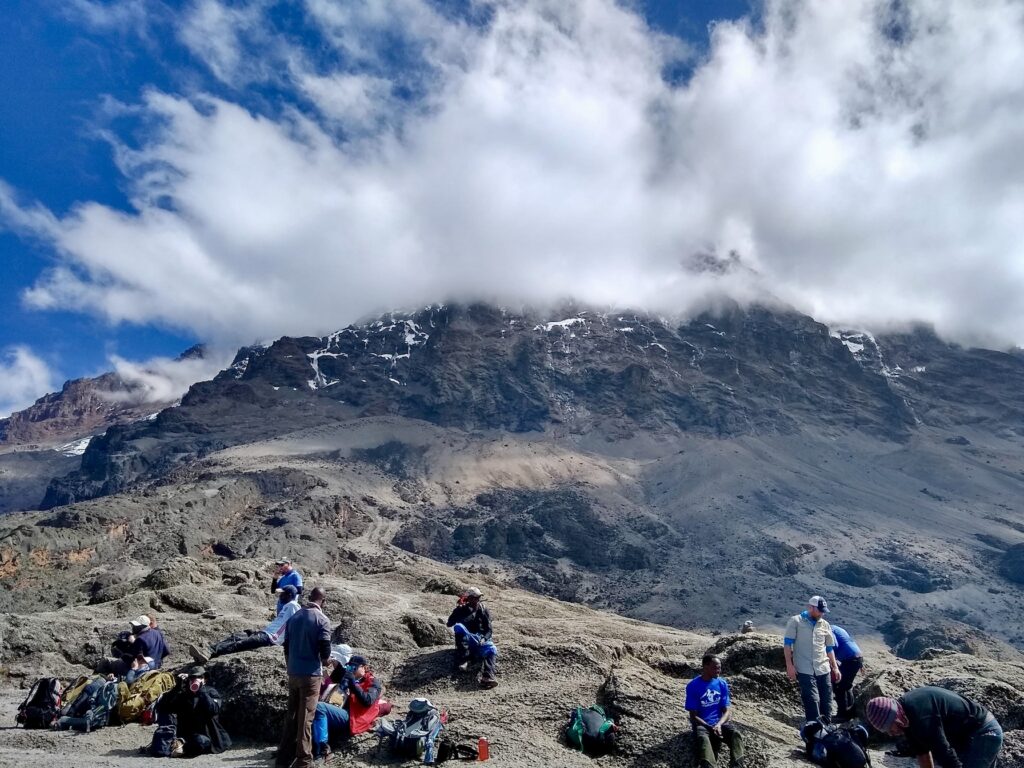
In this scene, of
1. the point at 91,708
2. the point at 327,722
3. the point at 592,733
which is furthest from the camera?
the point at 91,708

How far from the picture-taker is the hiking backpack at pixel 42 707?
11.8m

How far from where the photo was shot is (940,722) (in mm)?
7152

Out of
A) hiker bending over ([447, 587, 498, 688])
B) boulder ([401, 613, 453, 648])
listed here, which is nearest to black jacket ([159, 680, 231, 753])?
hiker bending over ([447, 587, 498, 688])

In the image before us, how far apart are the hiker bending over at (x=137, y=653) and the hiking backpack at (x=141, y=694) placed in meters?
0.27

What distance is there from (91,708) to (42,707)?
1.04m

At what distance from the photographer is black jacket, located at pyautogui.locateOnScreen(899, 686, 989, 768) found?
710 cm

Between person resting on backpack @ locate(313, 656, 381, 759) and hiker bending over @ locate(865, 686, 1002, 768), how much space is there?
6.64 metres

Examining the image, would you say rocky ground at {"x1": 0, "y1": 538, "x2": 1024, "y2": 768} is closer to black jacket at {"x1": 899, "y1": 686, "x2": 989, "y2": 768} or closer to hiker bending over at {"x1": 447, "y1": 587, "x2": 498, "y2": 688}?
hiker bending over at {"x1": 447, "y1": 587, "x2": 498, "y2": 688}

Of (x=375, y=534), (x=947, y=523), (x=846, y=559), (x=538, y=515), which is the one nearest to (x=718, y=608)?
(x=846, y=559)

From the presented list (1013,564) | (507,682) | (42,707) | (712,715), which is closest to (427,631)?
(507,682)

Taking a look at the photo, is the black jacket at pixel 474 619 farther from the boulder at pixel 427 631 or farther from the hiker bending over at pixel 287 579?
the hiker bending over at pixel 287 579

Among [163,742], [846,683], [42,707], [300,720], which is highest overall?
[846,683]

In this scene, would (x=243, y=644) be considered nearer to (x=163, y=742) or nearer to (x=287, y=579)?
(x=287, y=579)

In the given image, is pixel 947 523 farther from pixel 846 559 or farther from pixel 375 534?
pixel 375 534
